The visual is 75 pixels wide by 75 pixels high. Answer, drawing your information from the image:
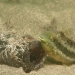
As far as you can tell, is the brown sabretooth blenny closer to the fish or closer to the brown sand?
the fish

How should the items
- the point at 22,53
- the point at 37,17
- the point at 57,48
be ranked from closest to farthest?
the point at 22,53, the point at 57,48, the point at 37,17

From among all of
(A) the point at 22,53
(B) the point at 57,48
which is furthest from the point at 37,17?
(A) the point at 22,53

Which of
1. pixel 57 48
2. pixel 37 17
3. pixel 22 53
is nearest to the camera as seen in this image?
pixel 22 53

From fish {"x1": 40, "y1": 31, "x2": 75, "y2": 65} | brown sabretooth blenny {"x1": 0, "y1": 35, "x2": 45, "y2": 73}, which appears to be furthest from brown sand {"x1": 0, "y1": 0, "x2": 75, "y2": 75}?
brown sabretooth blenny {"x1": 0, "y1": 35, "x2": 45, "y2": 73}

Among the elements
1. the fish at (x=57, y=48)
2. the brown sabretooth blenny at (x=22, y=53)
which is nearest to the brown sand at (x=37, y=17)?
the fish at (x=57, y=48)

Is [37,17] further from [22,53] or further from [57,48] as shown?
[22,53]

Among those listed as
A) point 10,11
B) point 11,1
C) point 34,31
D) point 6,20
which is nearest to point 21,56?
point 34,31

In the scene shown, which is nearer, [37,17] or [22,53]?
[22,53]
